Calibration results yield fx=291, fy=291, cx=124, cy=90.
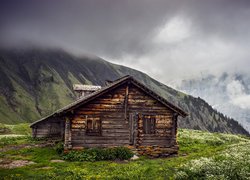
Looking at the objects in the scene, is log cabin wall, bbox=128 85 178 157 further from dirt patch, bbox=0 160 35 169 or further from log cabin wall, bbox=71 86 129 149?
dirt patch, bbox=0 160 35 169

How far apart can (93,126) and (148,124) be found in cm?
626

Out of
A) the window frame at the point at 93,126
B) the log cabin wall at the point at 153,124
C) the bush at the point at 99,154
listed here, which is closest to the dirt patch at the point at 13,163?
the bush at the point at 99,154

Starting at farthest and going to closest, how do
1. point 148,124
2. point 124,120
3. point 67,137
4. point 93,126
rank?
point 148,124
point 124,120
point 93,126
point 67,137

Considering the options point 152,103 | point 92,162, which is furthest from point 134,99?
point 92,162

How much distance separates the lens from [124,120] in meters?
32.2

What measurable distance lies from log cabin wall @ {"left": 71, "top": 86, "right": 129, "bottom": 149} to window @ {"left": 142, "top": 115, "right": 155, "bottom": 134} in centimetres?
213

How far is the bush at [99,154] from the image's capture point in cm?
2852

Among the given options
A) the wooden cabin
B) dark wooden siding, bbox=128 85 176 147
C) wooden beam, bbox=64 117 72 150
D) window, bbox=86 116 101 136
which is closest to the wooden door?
the wooden cabin

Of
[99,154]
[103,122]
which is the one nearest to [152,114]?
[103,122]

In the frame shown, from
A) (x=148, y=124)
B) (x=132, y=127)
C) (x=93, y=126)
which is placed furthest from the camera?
(x=148, y=124)

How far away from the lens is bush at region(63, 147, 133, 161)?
28516mm

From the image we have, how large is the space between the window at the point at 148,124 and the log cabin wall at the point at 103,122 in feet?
6.99

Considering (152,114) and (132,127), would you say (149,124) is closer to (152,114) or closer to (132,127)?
(152,114)

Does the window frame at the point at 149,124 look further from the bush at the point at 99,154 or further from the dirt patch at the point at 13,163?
the dirt patch at the point at 13,163
